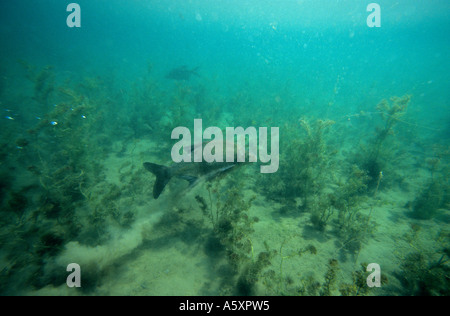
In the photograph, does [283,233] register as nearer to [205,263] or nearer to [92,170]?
[205,263]

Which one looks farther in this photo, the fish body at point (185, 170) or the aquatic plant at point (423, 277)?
the fish body at point (185, 170)

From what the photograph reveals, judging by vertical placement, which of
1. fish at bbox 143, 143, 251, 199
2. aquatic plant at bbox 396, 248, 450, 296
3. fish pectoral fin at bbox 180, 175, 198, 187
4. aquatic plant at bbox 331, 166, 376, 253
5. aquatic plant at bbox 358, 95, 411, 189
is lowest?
aquatic plant at bbox 396, 248, 450, 296

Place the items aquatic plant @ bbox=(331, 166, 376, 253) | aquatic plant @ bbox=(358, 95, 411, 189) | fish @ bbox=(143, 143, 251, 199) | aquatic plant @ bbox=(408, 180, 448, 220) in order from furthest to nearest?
aquatic plant @ bbox=(358, 95, 411, 189) → aquatic plant @ bbox=(408, 180, 448, 220) → fish @ bbox=(143, 143, 251, 199) → aquatic plant @ bbox=(331, 166, 376, 253)

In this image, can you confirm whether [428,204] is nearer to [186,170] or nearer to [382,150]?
[382,150]

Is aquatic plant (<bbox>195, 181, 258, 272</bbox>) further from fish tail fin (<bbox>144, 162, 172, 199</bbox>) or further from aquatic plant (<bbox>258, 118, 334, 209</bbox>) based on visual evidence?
aquatic plant (<bbox>258, 118, 334, 209</bbox>)

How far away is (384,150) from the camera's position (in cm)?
783

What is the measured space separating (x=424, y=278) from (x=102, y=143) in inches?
518

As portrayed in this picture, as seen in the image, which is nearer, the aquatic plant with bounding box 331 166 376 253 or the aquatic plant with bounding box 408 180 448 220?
the aquatic plant with bounding box 331 166 376 253

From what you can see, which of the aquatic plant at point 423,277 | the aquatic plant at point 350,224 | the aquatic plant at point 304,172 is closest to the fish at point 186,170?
the aquatic plant at point 304,172

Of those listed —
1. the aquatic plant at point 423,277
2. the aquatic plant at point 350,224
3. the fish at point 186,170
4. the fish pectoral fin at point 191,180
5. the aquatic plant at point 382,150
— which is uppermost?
the aquatic plant at point 382,150

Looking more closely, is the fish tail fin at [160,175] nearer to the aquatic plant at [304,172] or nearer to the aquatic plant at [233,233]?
the aquatic plant at [233,233]

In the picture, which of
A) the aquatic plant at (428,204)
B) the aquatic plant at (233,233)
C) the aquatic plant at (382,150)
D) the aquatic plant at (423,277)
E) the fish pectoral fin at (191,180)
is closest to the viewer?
the aquatic plant at (423,277)

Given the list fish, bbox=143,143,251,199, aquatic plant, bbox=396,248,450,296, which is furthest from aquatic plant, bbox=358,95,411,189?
fish, bbox=143,143,251,199
